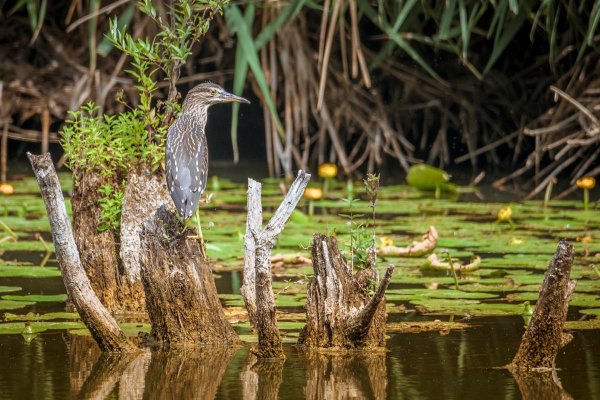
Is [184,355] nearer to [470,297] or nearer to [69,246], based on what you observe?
[69,246]

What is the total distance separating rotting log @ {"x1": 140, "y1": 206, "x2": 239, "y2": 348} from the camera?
4457 mm

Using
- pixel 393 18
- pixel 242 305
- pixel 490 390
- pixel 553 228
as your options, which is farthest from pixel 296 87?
pixel 490 390

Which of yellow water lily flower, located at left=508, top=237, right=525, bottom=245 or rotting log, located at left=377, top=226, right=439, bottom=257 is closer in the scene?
rotting log, located at left=377, top=226, right=439, bottom=257

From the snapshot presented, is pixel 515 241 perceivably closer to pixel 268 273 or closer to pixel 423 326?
pixel 423 326

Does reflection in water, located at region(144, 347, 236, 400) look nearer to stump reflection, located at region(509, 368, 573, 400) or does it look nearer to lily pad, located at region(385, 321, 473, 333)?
lily pad, located at region(385, 321, 473, 333)

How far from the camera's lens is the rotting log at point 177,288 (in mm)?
4457

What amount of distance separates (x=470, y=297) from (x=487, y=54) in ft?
17.8

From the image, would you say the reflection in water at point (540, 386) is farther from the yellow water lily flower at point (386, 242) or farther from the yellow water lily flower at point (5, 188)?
the yellow water lily flower at point (5, 188)

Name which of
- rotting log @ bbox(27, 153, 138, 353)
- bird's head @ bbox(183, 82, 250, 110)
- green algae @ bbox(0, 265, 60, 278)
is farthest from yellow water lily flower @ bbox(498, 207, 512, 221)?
rotting log @ bbox(27, 153, 138, 353)

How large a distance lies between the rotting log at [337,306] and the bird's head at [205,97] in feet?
4.37

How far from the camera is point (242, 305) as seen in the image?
5.36 m

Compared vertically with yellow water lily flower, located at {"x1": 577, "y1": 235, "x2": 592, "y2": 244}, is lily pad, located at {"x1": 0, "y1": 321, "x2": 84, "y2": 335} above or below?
below

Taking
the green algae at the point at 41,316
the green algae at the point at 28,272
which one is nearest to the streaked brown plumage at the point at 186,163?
the green algae at the point at 41,316

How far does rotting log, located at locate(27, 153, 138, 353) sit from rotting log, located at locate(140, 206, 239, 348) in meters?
0.21
